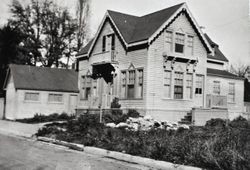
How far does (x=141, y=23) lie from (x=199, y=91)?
7.18 meters

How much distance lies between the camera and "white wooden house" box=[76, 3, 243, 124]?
76.4 ft

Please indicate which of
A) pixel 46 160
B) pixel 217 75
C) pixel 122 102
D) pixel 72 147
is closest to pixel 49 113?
pixel 122 102

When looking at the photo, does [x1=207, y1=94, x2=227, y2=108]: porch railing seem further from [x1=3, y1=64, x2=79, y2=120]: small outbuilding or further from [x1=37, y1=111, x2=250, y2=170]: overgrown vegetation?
[x1=3, y1=64, x2=79, y2=120]: small outbuilding

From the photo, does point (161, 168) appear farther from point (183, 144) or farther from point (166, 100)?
point (166, 100)

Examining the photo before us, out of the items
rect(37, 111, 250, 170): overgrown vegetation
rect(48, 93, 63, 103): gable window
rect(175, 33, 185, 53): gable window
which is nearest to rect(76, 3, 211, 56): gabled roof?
rect(175, 33, 185, 53): gable window

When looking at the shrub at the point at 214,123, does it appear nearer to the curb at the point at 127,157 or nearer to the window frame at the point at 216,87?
the window frame at the point at 216,87

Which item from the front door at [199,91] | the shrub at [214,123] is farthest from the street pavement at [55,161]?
the front door at [199,91]

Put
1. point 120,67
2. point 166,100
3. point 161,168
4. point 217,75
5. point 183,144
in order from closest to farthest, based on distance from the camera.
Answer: point 161,168
point 183,144
point 166,100
point 120,67
point 217,75

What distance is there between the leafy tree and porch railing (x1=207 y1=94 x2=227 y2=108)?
Result: 34400 millimetres

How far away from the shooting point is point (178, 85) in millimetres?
24547

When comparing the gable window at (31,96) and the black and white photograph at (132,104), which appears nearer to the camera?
the black and white photograph at (132,104)

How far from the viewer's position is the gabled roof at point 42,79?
32.2 meters

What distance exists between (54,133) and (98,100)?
32.2 feet

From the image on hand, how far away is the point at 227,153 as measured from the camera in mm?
8406
